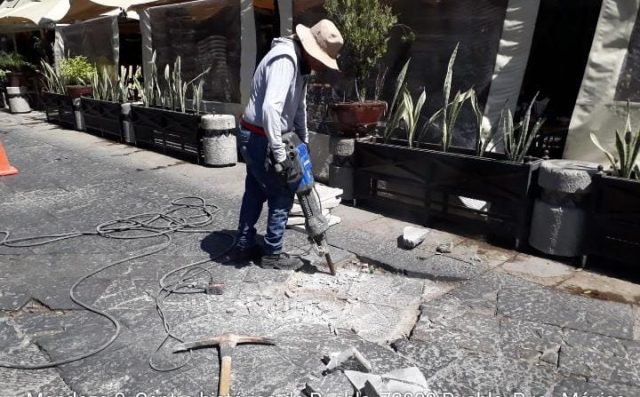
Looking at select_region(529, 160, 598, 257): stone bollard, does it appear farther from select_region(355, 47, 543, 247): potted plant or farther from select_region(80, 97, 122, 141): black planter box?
select_region(80, 97, 122, 141): black planter box

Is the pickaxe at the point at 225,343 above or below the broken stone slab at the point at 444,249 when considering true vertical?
below

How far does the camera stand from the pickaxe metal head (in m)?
2.87

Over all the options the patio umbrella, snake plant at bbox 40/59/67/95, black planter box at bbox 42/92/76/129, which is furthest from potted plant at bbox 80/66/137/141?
the patio umbrella

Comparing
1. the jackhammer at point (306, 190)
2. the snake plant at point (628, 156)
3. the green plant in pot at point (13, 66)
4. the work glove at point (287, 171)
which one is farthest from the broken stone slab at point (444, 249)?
the green plant in pot at point (13, 66)

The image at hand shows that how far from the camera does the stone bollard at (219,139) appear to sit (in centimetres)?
735

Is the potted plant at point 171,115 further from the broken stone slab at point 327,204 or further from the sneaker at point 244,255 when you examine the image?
the sneaker at point 244,255

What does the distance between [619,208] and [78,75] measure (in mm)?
11065

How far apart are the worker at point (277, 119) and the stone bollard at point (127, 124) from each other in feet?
20.4

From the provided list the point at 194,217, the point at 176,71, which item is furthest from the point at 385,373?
the point at 176,71

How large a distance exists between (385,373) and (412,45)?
4.14m

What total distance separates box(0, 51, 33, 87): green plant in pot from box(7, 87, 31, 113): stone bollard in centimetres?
59

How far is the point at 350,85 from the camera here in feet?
20.7

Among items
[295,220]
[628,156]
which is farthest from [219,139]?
[628,156]

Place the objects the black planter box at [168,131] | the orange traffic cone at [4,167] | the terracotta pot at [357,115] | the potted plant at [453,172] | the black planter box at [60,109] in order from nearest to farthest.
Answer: the potted plant at [453,172], the terracotta pot at [357,115], the orange traffic cone at [4,167], the black planter box at [168,131], the black planter box at [60,109]
